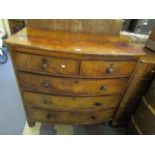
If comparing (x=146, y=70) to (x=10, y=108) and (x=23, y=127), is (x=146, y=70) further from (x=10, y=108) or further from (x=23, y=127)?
(x=10, y=108)

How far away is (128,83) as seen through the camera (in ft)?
3.84

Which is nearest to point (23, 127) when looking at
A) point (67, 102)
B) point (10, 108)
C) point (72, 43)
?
point (10, 108)

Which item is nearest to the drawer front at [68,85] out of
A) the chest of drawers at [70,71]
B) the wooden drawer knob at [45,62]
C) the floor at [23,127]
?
the chest of drawers at [70,71]

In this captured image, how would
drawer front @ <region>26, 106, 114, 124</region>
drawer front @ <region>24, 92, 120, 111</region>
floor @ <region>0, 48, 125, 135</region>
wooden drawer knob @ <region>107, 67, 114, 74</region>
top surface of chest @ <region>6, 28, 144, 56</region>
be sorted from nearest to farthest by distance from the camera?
top surface of chest @ <region>6, 28, 144, 56</region>
wooden drawer knob @ <region>107, 67, 114, 74</region>
drawer front @ <region>24, 92, 120, 111</region>
drawer front @ <region>26, 106, 114, 124</region>
floor @ <region>0, 48, 125, 135</region>

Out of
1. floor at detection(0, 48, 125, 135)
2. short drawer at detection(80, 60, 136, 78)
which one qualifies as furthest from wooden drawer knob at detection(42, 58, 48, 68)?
floor at detection(0, 48, 125, 135)

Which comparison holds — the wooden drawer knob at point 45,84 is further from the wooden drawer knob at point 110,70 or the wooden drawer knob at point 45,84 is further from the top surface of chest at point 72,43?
the wooden drawer knob at point 110,70

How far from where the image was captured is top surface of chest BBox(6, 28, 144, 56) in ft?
2.83

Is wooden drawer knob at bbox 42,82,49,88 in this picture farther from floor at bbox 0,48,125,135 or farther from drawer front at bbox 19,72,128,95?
floor at bbox 0,48,125,135
